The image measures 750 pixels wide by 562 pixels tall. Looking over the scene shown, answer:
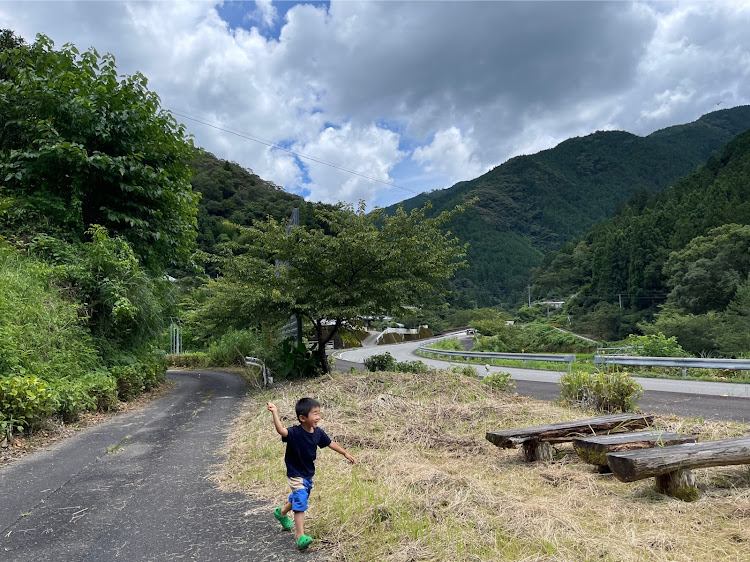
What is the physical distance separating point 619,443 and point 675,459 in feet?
2.28

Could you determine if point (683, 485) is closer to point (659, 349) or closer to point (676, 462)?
point (676, 462)

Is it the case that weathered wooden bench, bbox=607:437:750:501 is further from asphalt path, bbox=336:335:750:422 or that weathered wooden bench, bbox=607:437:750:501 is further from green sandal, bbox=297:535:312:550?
asphalt path, bbox=336:335:750:422

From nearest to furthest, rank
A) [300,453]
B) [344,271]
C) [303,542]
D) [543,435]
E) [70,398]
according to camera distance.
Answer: [303,542] → [300,453] → [543,435] → [70,398] → [344,271]

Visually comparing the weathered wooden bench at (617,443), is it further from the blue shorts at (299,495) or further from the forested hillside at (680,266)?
the forested hillside at (680,266)

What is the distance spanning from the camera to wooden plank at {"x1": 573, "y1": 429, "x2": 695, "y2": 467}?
4547mm

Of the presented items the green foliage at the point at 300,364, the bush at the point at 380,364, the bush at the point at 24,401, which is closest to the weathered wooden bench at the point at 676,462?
the bush at the point at 24,401

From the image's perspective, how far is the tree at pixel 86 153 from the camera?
38.0 ft

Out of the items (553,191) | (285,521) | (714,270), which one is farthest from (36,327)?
(553,191)

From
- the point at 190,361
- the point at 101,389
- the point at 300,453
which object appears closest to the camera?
the point at 300,453

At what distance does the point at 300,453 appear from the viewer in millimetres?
3791

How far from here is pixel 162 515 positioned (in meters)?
4.26

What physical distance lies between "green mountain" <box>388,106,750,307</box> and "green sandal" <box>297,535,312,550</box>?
95.9 metres

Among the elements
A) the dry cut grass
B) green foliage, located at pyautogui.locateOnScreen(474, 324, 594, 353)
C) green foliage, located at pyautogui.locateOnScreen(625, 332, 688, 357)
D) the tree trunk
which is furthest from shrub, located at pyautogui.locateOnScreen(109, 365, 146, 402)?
green foliage, located at pyautogui.locateOnScreen(474, 324, 594, 353)

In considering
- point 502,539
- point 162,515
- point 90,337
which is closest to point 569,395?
point 502,539
